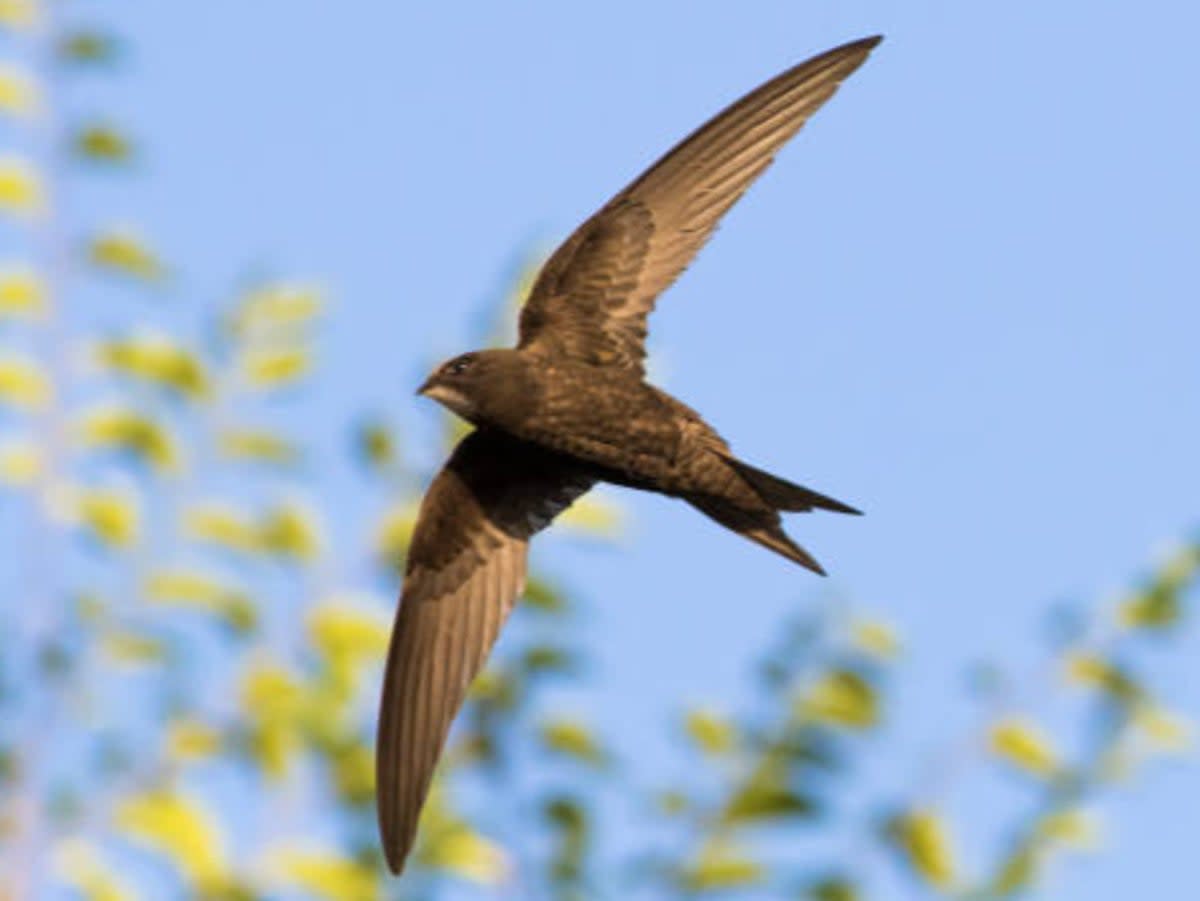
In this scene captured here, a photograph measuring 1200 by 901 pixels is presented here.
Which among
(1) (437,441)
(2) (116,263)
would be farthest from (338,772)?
(2) (116,263)

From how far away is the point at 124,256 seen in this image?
887 centimetres

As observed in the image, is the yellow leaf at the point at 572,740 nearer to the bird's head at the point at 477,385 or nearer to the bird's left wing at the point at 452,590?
the bird's left wing at the point at 452,590

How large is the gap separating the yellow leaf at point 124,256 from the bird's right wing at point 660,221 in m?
2.22

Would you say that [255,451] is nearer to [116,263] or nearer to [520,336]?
[116,263]

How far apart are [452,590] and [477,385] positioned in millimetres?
1026

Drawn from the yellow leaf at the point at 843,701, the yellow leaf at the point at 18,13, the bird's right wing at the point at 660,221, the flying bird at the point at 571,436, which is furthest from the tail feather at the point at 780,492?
the yellow leaf at the point at 18,13

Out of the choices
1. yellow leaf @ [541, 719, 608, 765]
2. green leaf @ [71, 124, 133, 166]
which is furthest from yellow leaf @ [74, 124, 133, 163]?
yellow leaf @ [541, 719, 608, 765]

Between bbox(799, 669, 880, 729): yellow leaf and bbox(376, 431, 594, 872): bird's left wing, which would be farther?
bbox(799, 669, 880, 729): yellow leaf

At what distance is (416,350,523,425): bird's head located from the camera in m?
6.44

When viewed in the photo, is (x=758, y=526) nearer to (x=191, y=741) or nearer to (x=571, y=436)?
(x=571, y=436)

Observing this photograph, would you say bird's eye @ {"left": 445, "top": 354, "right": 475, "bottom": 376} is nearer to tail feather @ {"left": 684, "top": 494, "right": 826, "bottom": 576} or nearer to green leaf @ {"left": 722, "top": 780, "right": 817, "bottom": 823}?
tail feather @ {"left": 684, "top": 494, "right": 826, "bottom": 576}

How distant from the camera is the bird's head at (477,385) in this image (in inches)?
254

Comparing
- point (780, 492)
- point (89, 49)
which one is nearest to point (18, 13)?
point (89, 49)

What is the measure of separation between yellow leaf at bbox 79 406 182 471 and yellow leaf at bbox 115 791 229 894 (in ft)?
3.46
